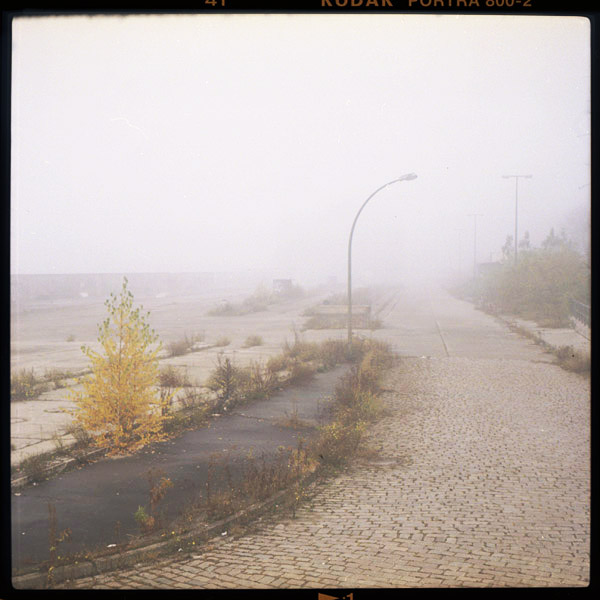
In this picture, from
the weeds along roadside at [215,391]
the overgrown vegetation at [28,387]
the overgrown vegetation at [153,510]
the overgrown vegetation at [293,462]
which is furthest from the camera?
the overgrown vegetation at [28,387]

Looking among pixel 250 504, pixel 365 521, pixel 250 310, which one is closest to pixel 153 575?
pixel 250 504

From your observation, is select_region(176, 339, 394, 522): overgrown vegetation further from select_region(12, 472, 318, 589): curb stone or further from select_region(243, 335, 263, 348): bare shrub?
select_region(243, 335, 263, 348): bare shrub

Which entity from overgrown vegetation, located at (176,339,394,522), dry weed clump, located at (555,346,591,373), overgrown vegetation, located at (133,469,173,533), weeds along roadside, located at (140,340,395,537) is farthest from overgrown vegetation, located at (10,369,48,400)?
dry weed clump, located at (555,346,591,373)

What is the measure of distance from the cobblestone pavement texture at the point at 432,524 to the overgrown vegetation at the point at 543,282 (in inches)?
519

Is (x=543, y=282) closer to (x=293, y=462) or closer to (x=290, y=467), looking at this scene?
(x=293, y=462)

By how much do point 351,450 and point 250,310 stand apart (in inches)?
1297

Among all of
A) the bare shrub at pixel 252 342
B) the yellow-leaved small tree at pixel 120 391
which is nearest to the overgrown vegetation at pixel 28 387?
the yellow-leaved small tree at pixel 120 391

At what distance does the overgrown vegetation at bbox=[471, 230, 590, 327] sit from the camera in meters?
21.5

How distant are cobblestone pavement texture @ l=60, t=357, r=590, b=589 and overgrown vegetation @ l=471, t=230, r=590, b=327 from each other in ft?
43.3

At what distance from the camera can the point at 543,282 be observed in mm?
24453

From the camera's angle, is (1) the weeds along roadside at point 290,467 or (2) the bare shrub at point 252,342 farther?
(2) the bare shrub at point 252,342

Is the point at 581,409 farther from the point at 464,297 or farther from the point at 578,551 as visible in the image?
the point at 464,297

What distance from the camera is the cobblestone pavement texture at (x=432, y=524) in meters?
3.88

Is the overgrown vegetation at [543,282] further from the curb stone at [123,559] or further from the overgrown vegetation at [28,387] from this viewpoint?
the curb stone at [123,559]
